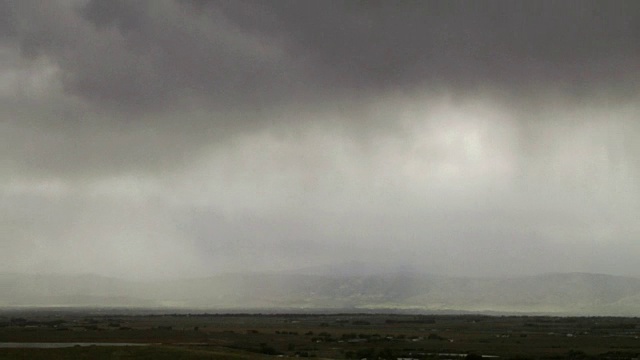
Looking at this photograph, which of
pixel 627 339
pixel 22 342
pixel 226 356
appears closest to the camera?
pixel 226 356

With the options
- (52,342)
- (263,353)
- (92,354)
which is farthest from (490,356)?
(52,342)

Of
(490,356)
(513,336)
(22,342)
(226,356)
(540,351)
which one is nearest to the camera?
(226,356)

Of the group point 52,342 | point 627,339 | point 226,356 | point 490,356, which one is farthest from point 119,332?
point 627,339

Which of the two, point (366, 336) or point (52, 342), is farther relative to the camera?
point (366, 336)

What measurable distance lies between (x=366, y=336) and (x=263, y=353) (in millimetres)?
37557

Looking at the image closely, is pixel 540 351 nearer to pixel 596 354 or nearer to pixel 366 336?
pixel 596 354

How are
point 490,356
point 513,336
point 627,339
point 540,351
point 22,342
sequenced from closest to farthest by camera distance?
point 490,356
point 540,351
point 22,342
point 627,339
point 513,336

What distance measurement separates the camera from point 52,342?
99.4 metres

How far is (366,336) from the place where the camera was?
116 meters

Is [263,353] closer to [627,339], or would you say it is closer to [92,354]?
[92,354]

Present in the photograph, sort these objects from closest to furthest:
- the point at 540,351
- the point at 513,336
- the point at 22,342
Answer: the point at 540,351 < the point at 22,342 < the point at 513,336

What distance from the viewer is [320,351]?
86312 mm

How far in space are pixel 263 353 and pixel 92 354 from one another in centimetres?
2219

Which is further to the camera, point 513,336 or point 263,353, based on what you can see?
point 513,336
